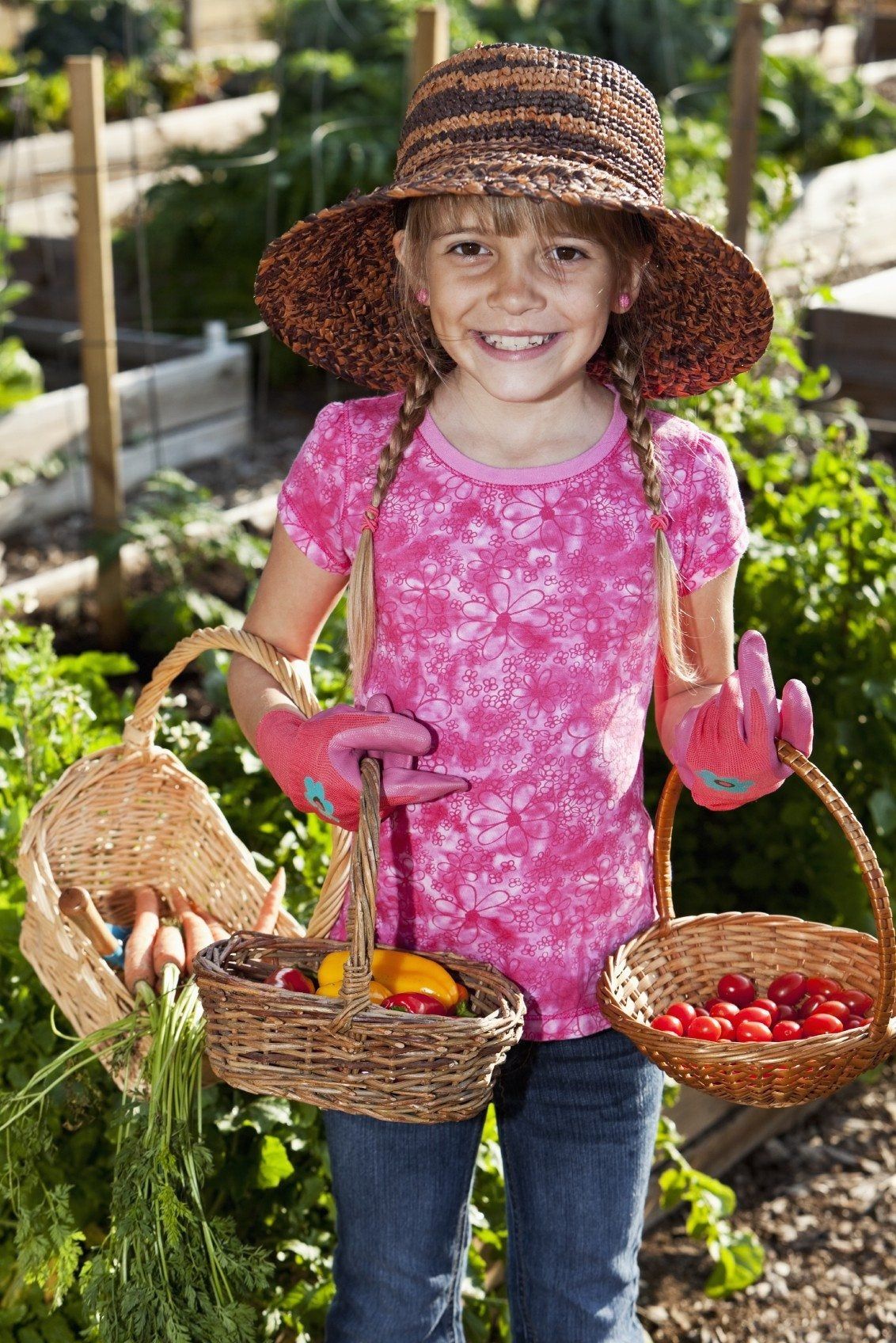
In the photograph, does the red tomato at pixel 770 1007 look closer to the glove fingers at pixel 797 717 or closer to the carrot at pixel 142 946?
the glove fingers at pixel 797 717

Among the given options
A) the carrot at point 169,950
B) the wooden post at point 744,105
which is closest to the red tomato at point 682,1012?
the carrot at point 169,950

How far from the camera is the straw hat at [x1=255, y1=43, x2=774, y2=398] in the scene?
1.66m

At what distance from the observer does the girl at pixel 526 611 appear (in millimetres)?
1707

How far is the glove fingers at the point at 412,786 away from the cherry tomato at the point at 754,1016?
0.47 metres

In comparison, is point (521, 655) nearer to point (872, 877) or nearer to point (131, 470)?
point (872, 877)

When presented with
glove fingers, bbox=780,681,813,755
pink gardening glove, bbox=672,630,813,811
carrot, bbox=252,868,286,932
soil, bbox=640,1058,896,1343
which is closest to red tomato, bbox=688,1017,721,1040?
pink gardening glove, bbox=672,630,813,811

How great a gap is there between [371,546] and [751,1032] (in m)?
0.70

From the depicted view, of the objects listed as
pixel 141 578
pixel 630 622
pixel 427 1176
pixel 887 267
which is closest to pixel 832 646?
pixel 630 622

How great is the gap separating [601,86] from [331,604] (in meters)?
0.68

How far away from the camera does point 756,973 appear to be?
2.02 m

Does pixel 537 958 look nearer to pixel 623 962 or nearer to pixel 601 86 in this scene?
pixel 623 962

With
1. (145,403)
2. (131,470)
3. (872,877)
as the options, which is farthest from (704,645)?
(145,403)

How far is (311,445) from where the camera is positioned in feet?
6.23

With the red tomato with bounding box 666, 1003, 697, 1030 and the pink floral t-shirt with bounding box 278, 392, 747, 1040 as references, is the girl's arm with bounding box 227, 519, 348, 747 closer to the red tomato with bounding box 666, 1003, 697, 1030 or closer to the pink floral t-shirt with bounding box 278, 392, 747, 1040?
the pink floral t-shirt with bounding box 278, 392, 747, 1040
